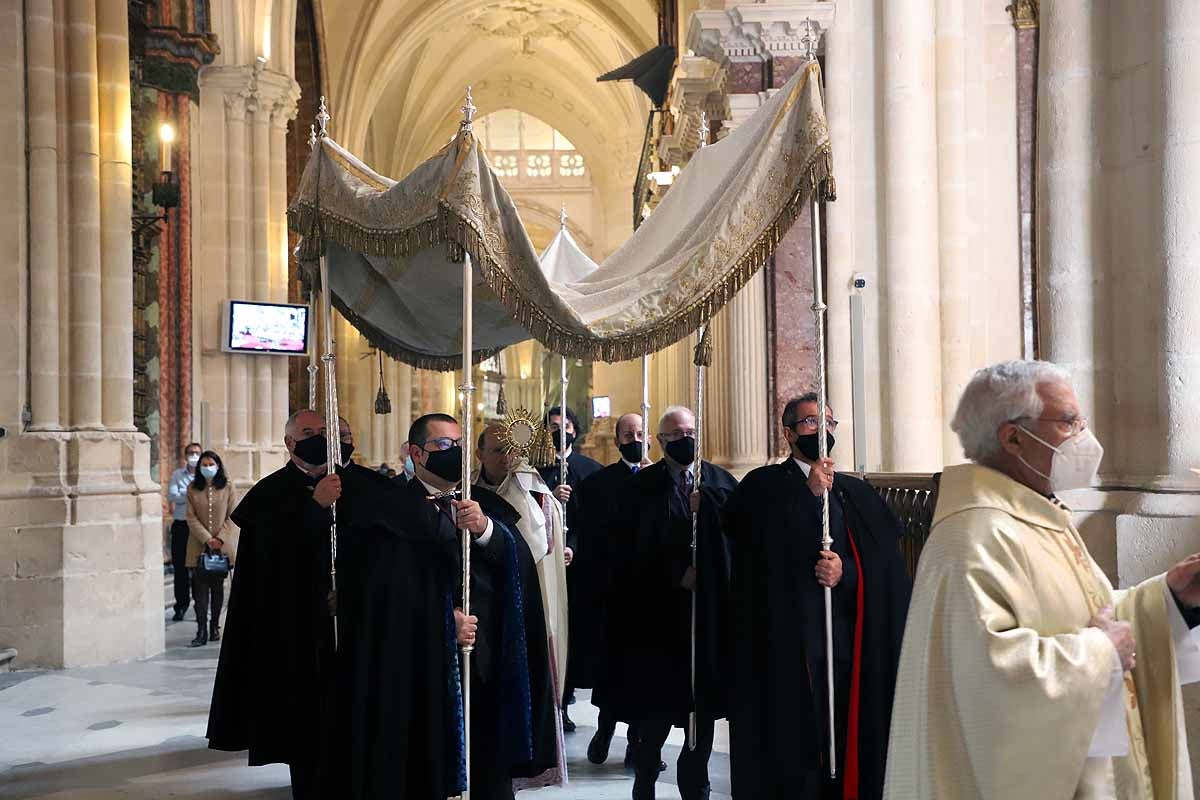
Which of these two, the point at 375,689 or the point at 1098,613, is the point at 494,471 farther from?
the point at 1098,613

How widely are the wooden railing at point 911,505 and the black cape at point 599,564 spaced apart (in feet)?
3.98

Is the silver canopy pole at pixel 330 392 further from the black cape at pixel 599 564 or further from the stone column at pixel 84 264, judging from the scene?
the stone column at pixel 84 264

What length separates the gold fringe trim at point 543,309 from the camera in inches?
179

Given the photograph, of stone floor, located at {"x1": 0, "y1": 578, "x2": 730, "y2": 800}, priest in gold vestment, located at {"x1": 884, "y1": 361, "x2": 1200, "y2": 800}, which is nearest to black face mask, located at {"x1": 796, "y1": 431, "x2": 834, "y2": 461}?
stone floor, located at {"x1": 0, "y1": 578, "x2": 730, "y2": 800}

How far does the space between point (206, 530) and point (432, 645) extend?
620cm

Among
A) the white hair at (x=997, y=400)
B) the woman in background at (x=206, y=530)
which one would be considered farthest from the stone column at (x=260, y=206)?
the white hair at (x=997, y=400)

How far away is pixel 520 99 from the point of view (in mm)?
34812

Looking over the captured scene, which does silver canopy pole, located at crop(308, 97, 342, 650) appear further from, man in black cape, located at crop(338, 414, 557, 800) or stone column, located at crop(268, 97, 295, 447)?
stone column, located at crop(268, 97, 295, 447)

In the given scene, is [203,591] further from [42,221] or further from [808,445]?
[808,445]

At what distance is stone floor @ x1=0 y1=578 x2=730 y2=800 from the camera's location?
5664mm

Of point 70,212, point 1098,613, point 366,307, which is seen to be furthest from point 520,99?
point 1098,613

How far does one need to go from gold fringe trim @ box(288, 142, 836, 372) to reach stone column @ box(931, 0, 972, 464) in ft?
13.0

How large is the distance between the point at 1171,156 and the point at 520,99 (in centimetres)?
3157

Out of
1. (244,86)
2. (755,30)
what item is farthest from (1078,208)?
(244,86)
